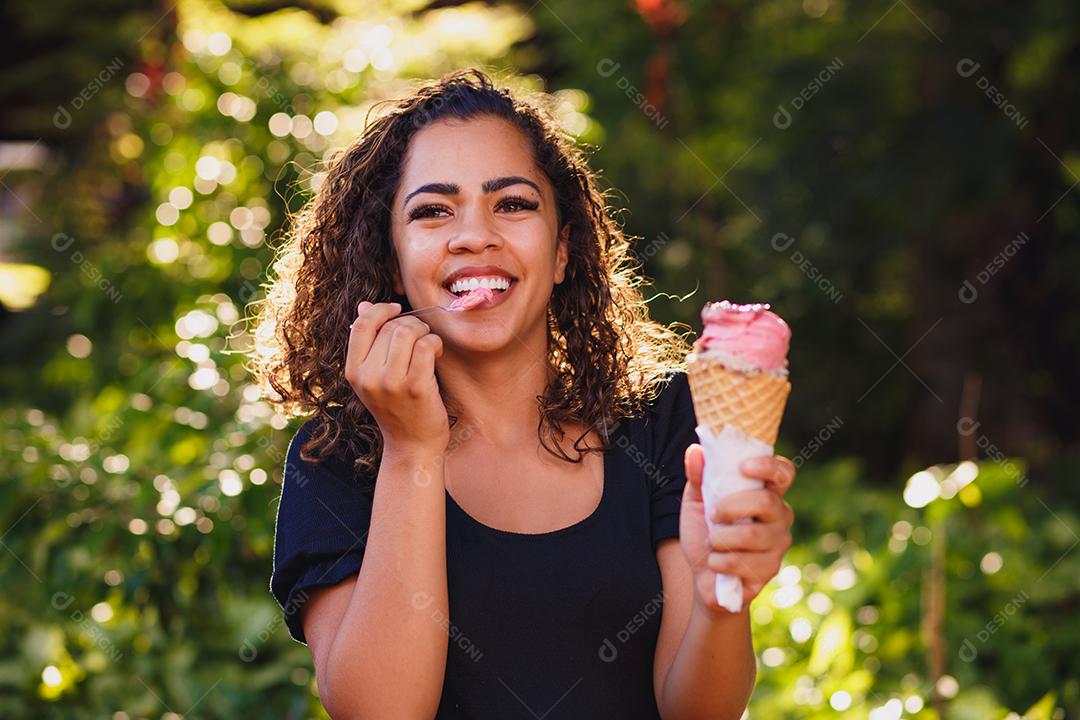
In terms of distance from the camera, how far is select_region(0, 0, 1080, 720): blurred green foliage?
330 cm

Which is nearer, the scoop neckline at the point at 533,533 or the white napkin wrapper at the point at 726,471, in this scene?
the white napkin wrapper at the point at 726,471

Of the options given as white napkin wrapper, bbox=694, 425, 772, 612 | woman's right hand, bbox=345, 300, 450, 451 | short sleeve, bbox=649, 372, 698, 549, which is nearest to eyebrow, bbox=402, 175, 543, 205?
woman's right hand, bbox=345, 300, 450, 451

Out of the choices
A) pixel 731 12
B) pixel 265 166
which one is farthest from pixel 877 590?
pixel 731 12

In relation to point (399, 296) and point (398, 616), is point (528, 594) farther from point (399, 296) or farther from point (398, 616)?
point (399, 296)

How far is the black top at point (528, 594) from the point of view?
203 centimetres

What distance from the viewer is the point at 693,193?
7484 millimetres

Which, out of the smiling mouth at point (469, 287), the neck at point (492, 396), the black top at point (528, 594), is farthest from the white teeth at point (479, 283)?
the black top at point (528, 594)

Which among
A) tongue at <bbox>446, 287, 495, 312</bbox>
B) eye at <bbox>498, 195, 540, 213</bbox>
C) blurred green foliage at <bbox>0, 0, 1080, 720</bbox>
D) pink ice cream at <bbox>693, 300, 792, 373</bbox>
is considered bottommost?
blurred green foliage at <bbox>0, 0, 1080, 720</bbox>

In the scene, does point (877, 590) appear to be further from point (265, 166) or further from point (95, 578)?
point (265, 166)

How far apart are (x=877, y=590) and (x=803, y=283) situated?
2998 millimetres

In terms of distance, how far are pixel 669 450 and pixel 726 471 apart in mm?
552

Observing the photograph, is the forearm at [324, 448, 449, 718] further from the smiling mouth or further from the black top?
the smiling mouth

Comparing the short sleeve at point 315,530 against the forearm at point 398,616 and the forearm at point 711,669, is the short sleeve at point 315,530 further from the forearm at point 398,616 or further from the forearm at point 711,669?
the forearm at point 711,669

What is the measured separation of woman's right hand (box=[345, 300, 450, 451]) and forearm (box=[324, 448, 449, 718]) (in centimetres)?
7
